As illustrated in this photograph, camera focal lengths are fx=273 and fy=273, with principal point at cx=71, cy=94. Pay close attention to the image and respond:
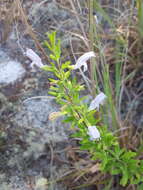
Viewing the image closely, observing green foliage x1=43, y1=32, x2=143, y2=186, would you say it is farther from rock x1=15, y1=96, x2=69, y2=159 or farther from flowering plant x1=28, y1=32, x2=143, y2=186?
rock x1=15, y1=96, x2=69, y2=159

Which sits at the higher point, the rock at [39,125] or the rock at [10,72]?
the rock at [10,72]

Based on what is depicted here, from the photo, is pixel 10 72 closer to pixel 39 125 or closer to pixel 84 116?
pixel 39 125

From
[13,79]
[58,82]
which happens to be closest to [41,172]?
[13,79]

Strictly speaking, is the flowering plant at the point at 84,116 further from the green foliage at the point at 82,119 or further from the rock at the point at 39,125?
the rock at the point at 39,125

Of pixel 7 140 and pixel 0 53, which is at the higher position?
pixel 0 53

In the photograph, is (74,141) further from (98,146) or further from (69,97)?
(69,97)

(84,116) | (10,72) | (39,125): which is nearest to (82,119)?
(84,116)

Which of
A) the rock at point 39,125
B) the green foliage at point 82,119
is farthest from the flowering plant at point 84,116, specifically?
the rock at point 39,125

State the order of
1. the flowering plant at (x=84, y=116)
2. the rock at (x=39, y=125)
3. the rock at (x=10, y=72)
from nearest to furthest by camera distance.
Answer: the flowering plant at (x=84, y=116) → the rock at (x=39, y=125) → the rock at (x=10, y=72)
